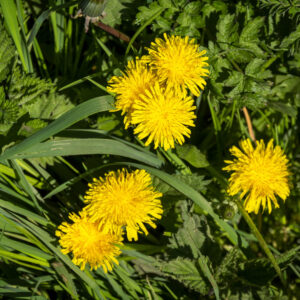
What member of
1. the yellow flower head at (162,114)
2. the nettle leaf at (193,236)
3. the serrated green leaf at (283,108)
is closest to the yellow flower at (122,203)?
the yellow flower head at (162,114)

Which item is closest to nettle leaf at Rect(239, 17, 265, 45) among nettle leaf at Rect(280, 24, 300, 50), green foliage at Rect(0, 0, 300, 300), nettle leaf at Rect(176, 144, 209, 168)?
green foliage at Rect(0, 0, 300, 300)

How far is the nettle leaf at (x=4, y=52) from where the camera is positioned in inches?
69.8

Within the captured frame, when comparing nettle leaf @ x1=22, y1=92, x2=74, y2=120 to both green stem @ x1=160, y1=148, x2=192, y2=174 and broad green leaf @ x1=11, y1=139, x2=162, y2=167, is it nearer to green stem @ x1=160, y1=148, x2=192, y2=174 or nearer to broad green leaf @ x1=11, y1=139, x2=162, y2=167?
broad green leaf @ x1=11, y1=139, x2=162, y2=167

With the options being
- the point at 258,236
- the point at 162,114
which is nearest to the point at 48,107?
the point at 162,114

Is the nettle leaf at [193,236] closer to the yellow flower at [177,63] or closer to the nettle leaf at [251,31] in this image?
the yellow flower at [177,63]

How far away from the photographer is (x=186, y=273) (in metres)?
1.82

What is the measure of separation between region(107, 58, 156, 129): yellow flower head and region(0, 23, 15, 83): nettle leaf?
1.99 feet

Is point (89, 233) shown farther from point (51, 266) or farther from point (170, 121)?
point (170, 121)

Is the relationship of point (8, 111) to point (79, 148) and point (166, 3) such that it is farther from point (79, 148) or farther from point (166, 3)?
point (166, 3)

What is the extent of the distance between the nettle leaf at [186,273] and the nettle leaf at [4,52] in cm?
127

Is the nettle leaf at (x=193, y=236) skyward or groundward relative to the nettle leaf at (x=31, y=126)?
groundward

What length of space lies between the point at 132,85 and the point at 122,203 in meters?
0.52

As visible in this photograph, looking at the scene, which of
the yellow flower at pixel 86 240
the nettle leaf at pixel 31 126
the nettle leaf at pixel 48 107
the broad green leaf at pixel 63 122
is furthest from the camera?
the nettle leaf at pixel 48 107

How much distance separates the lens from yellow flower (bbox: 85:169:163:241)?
1.55 metres
